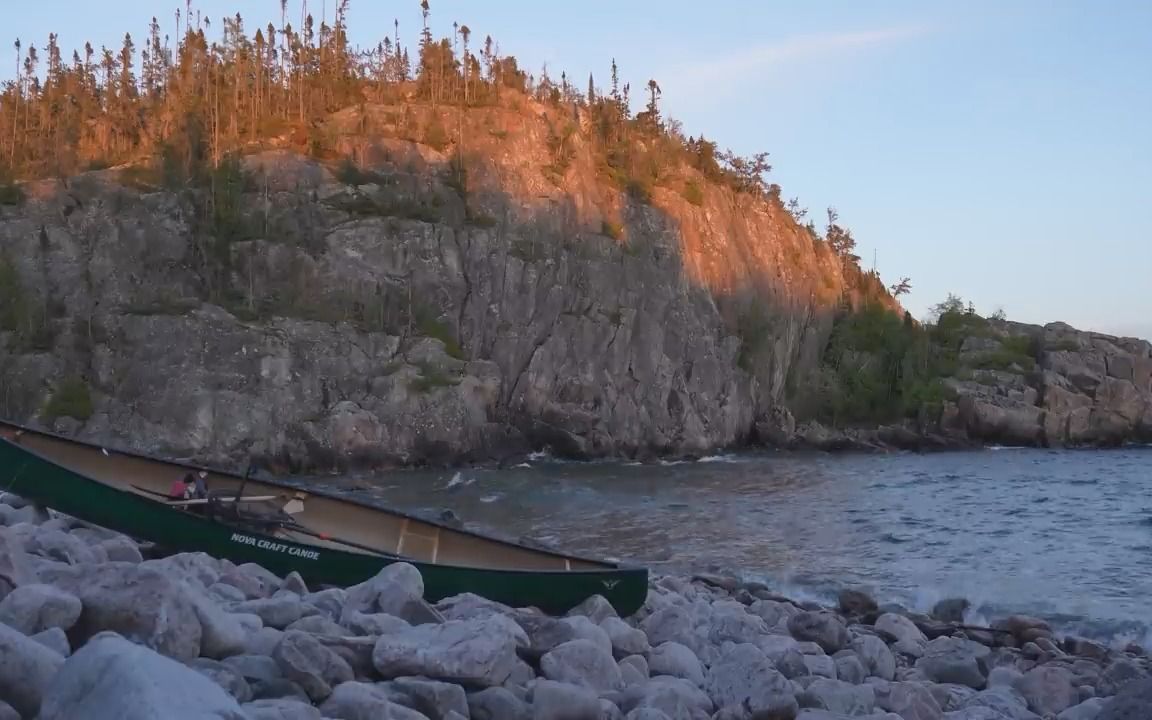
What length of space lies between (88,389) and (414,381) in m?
14.7

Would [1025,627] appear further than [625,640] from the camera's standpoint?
Yes

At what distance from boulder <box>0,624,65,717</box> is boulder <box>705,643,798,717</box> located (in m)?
5.27

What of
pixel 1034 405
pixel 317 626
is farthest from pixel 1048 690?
pixel 1034 405

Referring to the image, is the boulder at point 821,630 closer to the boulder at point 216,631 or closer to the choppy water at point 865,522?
the choppy water at point 865,522

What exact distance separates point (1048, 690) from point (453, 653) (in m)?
7.04

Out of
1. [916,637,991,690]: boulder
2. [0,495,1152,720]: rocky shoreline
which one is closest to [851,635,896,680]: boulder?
[0,495,1152,720]: rocky shoreline

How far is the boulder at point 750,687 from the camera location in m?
8.26

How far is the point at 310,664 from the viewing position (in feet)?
21.9

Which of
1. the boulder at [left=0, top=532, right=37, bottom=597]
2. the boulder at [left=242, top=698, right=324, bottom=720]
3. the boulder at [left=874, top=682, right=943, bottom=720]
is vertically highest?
the boulder at [left=0, top=532, right=37, bottom=597]

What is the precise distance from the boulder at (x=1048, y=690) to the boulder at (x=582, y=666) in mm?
5123

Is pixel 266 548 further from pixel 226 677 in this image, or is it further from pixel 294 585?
pixel 226 677

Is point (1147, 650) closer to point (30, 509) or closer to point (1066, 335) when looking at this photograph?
point (30, 509)

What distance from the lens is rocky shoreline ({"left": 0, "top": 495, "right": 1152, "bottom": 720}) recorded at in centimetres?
498

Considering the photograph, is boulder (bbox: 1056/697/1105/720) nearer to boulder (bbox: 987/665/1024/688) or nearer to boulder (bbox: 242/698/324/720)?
boulder (bbox: 987/665/1024/688)
